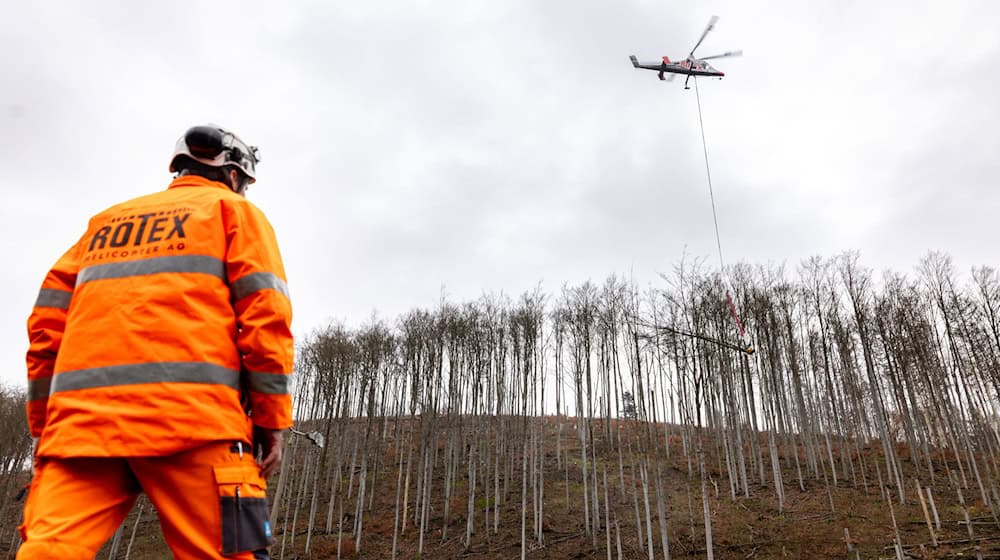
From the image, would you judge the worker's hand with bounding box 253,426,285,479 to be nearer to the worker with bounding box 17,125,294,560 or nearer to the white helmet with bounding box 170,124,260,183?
the worker with bounding box 17,125,294,560

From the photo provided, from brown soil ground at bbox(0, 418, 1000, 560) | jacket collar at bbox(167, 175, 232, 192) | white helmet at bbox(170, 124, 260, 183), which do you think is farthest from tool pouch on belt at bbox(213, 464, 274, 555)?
brown soil ground at bbox(0, 418, 1000, 560)

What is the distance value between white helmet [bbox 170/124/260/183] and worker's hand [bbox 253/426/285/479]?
1.30m

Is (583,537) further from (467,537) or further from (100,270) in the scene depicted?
(100,270)

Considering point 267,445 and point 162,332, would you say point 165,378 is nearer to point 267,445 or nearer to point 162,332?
point 162,332

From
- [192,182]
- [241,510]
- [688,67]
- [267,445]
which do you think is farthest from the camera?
[688,67]

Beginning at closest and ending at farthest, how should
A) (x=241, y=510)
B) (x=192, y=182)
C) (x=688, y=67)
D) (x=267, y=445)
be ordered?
(x=241, y=510) < (x=267, y=445) < (x=192, y=182) < (x=688, y=67)

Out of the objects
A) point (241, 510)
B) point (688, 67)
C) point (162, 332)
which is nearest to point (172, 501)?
point (241, 510)

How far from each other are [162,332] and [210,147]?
1030mm

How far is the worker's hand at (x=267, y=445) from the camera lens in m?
1.96

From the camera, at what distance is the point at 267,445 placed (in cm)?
198

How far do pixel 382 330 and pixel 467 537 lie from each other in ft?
37.7

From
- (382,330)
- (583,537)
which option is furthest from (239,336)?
(382,330)

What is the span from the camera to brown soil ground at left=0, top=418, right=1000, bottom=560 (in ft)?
45.8

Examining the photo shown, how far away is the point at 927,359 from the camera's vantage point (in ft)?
68.0
